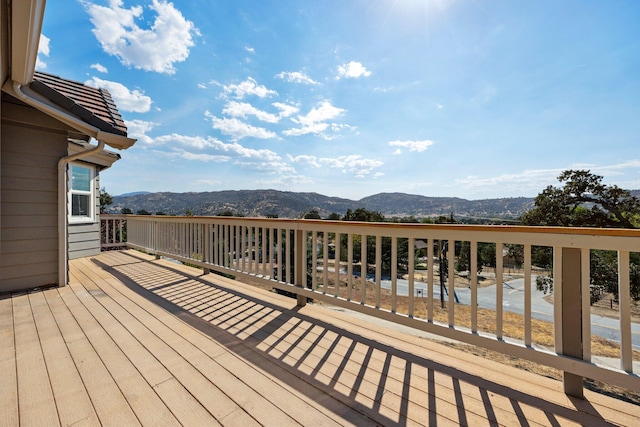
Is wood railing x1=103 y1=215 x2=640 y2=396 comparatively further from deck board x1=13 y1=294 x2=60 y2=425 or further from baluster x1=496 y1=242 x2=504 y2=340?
deck board x1=13 y1=294 x2=60 y2=425

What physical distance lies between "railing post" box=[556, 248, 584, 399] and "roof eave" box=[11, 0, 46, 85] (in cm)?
338

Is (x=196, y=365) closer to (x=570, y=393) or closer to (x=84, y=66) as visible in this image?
(x=570, y=393)

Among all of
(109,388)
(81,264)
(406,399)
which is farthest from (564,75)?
(81,264)

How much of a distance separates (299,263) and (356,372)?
1.30 meters

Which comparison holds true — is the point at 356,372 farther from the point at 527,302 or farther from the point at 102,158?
the point at 102,158

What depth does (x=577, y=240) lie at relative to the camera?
1.30 metres

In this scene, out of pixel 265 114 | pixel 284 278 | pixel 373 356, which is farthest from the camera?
pixel 265 114

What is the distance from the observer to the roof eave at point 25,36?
167cm

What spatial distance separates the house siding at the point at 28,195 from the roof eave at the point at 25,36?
2.90ft

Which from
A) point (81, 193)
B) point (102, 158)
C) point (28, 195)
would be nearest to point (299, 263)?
point (28, 195)

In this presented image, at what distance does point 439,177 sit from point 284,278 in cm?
3860

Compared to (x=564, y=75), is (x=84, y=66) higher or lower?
lower

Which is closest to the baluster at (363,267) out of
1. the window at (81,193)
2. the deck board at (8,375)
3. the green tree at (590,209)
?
the deck board at (8,375)

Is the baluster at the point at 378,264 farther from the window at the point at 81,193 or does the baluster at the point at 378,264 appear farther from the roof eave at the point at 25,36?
the window at the point at 81,193
